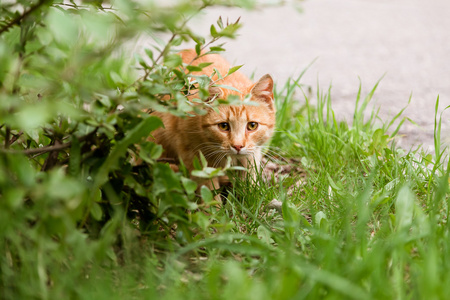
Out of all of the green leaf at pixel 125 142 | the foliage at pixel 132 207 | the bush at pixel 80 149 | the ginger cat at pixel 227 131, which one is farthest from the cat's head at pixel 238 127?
the green leaf at pixel 125 142

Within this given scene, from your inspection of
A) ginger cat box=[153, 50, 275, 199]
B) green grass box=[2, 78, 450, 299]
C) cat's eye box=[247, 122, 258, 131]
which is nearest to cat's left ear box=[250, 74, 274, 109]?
ginger cat box=[153, 50, 275, 199]

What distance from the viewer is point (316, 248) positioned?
1977 mm

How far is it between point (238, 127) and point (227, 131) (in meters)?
0.06

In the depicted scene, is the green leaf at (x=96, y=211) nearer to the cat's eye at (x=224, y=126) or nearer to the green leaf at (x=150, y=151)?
the green leaf at (x=150, y=151)

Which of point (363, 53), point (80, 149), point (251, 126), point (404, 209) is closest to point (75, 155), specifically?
point (80, 149)

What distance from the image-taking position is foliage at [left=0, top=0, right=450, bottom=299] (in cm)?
150

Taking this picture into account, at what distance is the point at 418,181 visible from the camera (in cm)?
257

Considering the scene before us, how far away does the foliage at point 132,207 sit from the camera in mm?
1501

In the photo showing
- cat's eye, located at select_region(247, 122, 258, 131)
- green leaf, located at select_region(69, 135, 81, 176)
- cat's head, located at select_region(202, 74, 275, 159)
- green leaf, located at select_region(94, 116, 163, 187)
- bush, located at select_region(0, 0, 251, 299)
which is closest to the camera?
bush, located at select_region(0, 0, 251, 299)

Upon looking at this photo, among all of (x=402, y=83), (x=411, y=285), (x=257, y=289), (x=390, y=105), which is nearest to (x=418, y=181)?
(x=411, y=285)

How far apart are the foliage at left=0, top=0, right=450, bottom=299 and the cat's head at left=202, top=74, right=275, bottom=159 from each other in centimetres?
A: 40

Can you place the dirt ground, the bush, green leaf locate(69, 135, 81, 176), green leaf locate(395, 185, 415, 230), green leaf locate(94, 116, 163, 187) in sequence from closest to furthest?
1. the bush
2. green leaf locate(94, 116, 163, 187)
3. green leaf locate(69, 135, 81, 176)
4. green leaf locate(395, 185, 415, 230)
5. the dirt ground

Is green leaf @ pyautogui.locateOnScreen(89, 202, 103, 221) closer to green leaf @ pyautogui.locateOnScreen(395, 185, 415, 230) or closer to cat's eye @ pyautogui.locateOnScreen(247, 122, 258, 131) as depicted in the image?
green leaf @ pyautogui.locateOnScreen(395, 185, 415, 230)

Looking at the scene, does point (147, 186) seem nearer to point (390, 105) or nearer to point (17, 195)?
point (17, 195)
